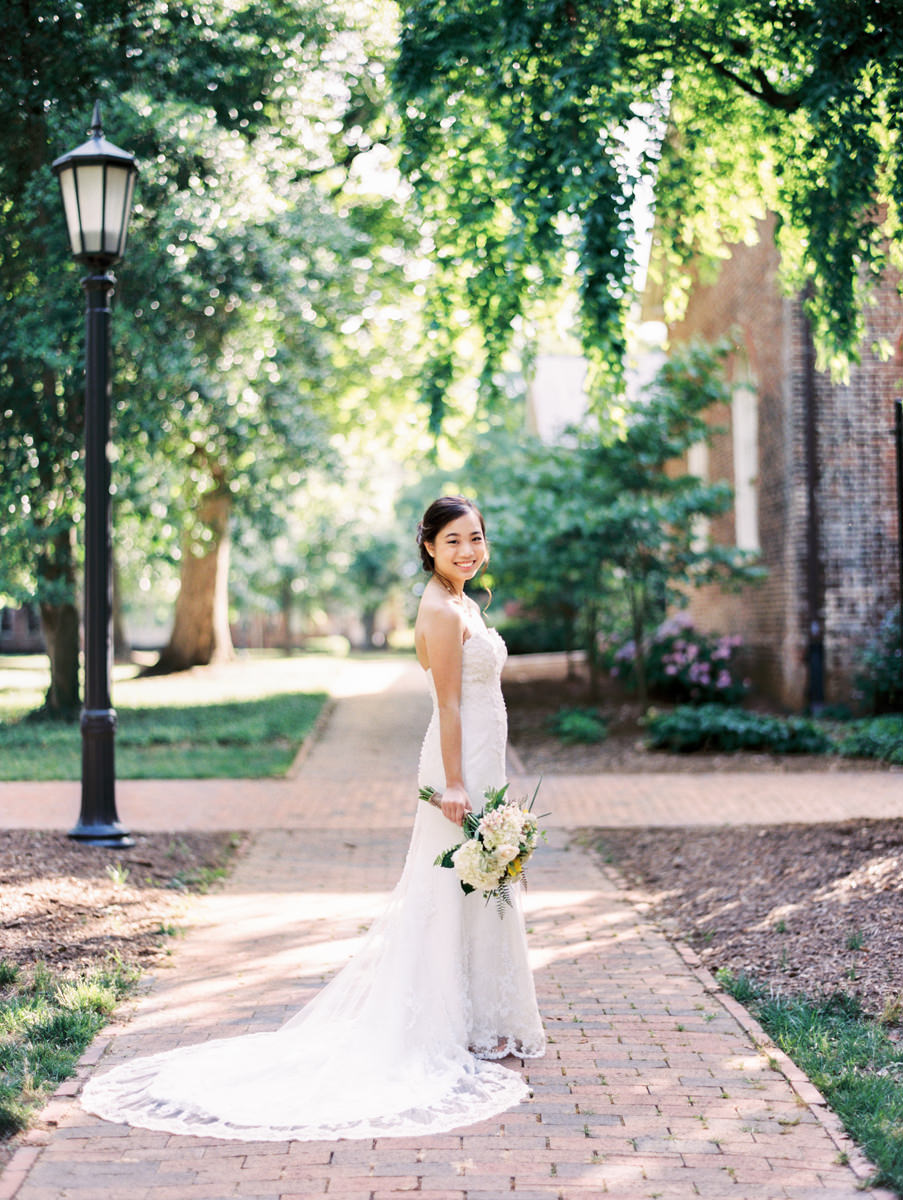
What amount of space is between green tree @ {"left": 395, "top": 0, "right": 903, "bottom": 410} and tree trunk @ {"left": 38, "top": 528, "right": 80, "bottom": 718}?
8353 millimetres

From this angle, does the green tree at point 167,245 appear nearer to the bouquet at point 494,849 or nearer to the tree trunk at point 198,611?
the tree trunk at point 198,611

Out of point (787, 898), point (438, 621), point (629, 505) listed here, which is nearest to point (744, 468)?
point (629, 505)

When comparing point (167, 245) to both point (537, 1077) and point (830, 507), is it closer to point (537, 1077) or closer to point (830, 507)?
point (830, 507)

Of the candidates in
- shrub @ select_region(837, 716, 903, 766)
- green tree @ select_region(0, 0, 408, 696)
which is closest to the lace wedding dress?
shrub @ select_region(837, 716, 903, 766)

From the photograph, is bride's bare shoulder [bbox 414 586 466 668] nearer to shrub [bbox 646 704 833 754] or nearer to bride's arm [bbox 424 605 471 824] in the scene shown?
bride's arm [bbox 424 605 471 824]

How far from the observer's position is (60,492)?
579 inches

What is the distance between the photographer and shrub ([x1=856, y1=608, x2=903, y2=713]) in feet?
45.4

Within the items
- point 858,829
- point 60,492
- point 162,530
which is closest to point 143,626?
point 162,530

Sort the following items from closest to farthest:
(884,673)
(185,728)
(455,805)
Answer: (455,805) < (884,673) < (185,728)

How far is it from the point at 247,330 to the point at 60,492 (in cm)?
296

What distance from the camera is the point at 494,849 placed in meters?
4.29

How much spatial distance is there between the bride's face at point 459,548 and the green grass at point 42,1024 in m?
2.24

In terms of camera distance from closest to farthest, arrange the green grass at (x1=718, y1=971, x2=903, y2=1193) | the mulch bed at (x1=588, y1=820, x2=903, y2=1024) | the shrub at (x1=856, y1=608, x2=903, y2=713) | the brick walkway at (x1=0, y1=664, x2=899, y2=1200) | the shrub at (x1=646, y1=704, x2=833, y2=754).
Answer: the brick walkway at (x1=0, y1=664, x2=899, y2=1200), the green grass at (x1=718, y1=971, x2=903, y2=1193), the mulch bed at (x1=588, y1=820, x2=903, y2=1024), the shrub at (x1=646, y1=704, x2=833, y2=754), the shrub at (x1=856, y1=608, x2=903, y2=713)

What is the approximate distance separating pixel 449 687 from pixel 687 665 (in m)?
11.8
